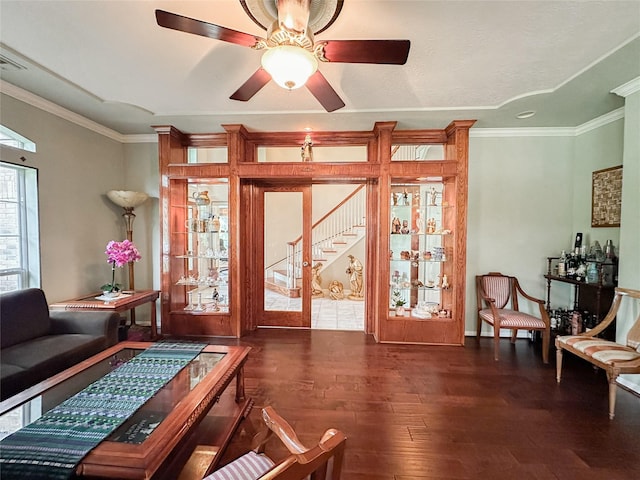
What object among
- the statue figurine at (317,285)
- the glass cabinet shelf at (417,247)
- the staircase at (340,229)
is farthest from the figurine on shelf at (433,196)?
the statue figurine at (317,285)

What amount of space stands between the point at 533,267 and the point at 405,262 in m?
1.76

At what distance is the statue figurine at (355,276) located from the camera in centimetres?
654

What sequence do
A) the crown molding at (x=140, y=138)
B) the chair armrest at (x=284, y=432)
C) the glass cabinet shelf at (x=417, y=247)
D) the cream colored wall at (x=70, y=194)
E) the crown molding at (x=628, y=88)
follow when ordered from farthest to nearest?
the crown molding at (x=140, y=138) < the glass cabinet shelf at (x=417, y=247) < the cream colored wall at (x=70, y=194) < the crown molding at (x=628, y=88) < the chair armrest at (x=284, y=432)

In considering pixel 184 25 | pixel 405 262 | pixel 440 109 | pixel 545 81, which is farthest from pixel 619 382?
pixel 184 25

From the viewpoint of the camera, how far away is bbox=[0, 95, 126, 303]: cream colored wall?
3.00m

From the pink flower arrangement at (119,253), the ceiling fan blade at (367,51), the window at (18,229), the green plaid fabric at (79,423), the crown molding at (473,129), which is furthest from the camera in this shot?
the pink flower arrangement at (119,253)

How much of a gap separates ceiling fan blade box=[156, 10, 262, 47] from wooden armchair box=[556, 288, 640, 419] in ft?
11.3

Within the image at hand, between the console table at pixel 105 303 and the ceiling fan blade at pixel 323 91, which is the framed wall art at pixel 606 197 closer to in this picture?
the ceiling fan blade at pixel 323 91

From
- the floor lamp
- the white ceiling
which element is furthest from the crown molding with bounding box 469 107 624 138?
the floor lamp

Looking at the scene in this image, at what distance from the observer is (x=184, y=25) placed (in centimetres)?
148

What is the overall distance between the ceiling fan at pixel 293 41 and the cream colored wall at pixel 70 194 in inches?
106

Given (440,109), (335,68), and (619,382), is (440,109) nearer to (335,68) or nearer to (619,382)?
(335,68)

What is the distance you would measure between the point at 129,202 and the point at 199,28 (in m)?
3.11

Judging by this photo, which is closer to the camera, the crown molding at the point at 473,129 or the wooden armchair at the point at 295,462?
the wooden armchair at the point at 295,462
